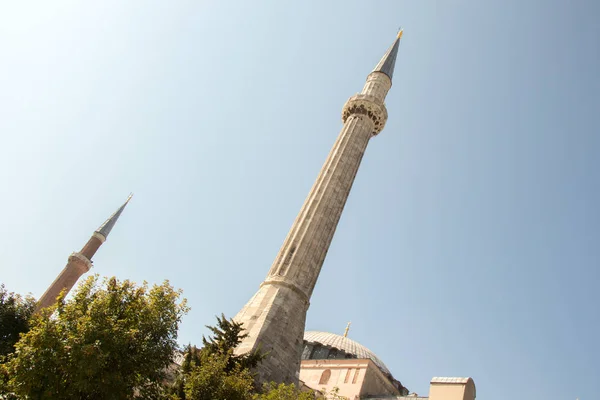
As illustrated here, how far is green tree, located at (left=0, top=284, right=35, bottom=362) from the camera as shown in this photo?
15.5 m

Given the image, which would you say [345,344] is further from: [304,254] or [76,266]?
[76,266]

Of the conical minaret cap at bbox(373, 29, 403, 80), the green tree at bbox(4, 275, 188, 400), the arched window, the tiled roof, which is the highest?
the conical minaret cap at bbox(373, 29, 403, 80)

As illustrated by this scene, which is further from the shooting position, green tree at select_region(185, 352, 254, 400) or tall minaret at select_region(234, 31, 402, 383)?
tall minaret at select_region(234, 31, 402, 383)

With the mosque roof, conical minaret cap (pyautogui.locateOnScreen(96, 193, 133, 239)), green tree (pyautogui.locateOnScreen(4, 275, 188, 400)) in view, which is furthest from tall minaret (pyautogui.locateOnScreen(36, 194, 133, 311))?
green tree (pyautogui.locateOnScreen(4, 275, 188, 400))

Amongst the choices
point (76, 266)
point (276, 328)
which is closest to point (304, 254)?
point (276, 328)

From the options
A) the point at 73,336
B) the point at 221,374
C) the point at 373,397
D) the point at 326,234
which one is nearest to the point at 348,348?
the point at 373,397

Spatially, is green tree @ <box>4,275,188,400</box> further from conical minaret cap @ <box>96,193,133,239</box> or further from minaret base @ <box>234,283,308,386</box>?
conical minaret cap @ <box>96,193,133,239</box>

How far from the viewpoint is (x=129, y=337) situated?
1001 centimetres

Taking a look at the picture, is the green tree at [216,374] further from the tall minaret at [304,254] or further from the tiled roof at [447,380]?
the tiled roof at [447,380]

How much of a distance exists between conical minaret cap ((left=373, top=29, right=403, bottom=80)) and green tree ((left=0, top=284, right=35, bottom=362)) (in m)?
20.1

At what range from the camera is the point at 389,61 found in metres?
27.6

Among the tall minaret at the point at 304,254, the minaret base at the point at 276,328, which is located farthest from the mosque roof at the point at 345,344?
the minaret base at the point at 276,328

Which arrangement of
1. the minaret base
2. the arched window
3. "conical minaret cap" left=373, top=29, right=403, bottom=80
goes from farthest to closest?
"conical minaret cap" left=373, top=29, right=403, bottom=80 < the arched window < the minaret base

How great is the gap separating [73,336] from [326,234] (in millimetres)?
10773
